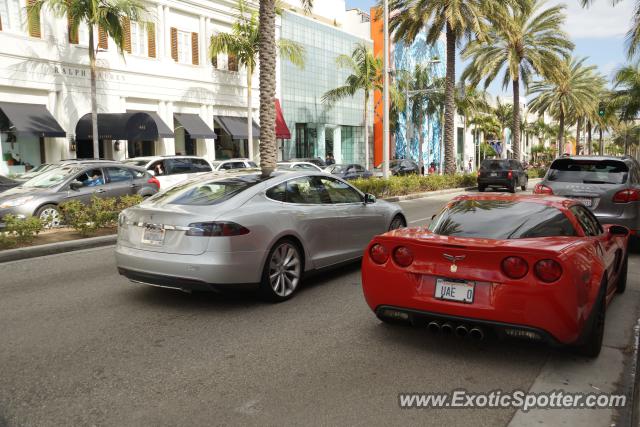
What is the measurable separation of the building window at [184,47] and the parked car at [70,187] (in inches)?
681

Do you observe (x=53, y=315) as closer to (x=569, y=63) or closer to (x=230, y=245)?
(x=230, y=245)

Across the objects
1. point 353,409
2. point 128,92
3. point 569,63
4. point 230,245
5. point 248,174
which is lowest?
point 353,409

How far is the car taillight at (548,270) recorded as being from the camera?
4.24 metres

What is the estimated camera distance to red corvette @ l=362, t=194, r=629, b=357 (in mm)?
4242

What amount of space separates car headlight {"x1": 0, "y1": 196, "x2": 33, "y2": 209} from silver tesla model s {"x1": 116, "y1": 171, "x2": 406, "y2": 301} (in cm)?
634

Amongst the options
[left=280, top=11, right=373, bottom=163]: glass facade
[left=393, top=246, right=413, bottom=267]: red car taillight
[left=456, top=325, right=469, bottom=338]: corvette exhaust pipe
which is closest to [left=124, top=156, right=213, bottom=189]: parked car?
[left=393, top=246, right=413, bottom=267]: red car taillight

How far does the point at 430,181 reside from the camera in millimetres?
25844

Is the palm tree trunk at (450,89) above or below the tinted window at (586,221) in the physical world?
above

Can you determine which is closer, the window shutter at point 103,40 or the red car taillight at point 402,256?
the red car taillight at point 402,256

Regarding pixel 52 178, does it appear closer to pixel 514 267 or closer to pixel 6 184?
pixel 6 184

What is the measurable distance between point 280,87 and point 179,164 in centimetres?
2148

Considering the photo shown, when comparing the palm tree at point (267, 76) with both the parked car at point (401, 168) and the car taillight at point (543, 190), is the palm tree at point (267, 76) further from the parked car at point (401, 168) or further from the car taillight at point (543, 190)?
the parked car at point (401, 168)

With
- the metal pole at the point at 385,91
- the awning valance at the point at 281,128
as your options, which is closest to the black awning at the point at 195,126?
the awning valance at the point at 281,128

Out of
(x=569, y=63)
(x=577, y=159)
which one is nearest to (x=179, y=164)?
(x=577, y=159)
